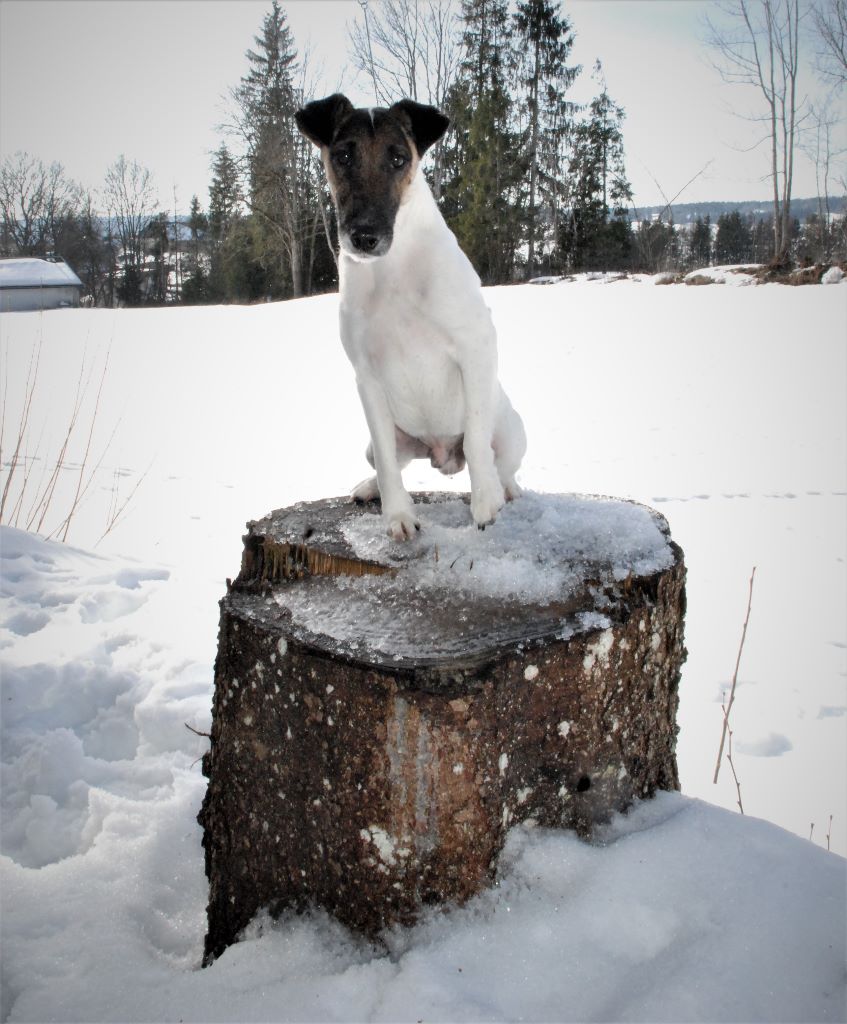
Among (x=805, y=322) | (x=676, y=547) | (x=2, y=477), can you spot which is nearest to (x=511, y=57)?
(x=805, y=322)

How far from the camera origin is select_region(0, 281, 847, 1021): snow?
4.56 ft

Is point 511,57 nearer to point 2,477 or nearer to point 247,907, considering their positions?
point 2,477

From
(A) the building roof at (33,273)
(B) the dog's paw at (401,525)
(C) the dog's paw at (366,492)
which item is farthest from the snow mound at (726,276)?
(A) the building roof at (33,273)

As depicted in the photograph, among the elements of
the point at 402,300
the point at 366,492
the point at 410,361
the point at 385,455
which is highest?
the point at 402,300

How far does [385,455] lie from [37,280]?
32.0m

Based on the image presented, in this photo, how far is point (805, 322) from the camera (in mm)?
10875

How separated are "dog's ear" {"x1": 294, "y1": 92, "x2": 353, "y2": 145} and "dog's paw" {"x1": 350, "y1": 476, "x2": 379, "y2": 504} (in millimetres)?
1085

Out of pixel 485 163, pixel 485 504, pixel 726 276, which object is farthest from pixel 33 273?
pixel 485 504

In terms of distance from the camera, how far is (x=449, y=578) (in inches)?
71.3

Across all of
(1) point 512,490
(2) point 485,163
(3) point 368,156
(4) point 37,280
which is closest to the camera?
(3) point 368,156

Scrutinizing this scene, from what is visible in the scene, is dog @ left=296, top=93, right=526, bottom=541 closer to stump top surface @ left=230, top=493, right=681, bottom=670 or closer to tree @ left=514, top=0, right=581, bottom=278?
stump top surface @ left=230, top=493, right=681, bottom=670

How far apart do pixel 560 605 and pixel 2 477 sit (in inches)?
272

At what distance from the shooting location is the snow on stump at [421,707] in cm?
148

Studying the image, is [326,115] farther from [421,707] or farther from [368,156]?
[421,707]
